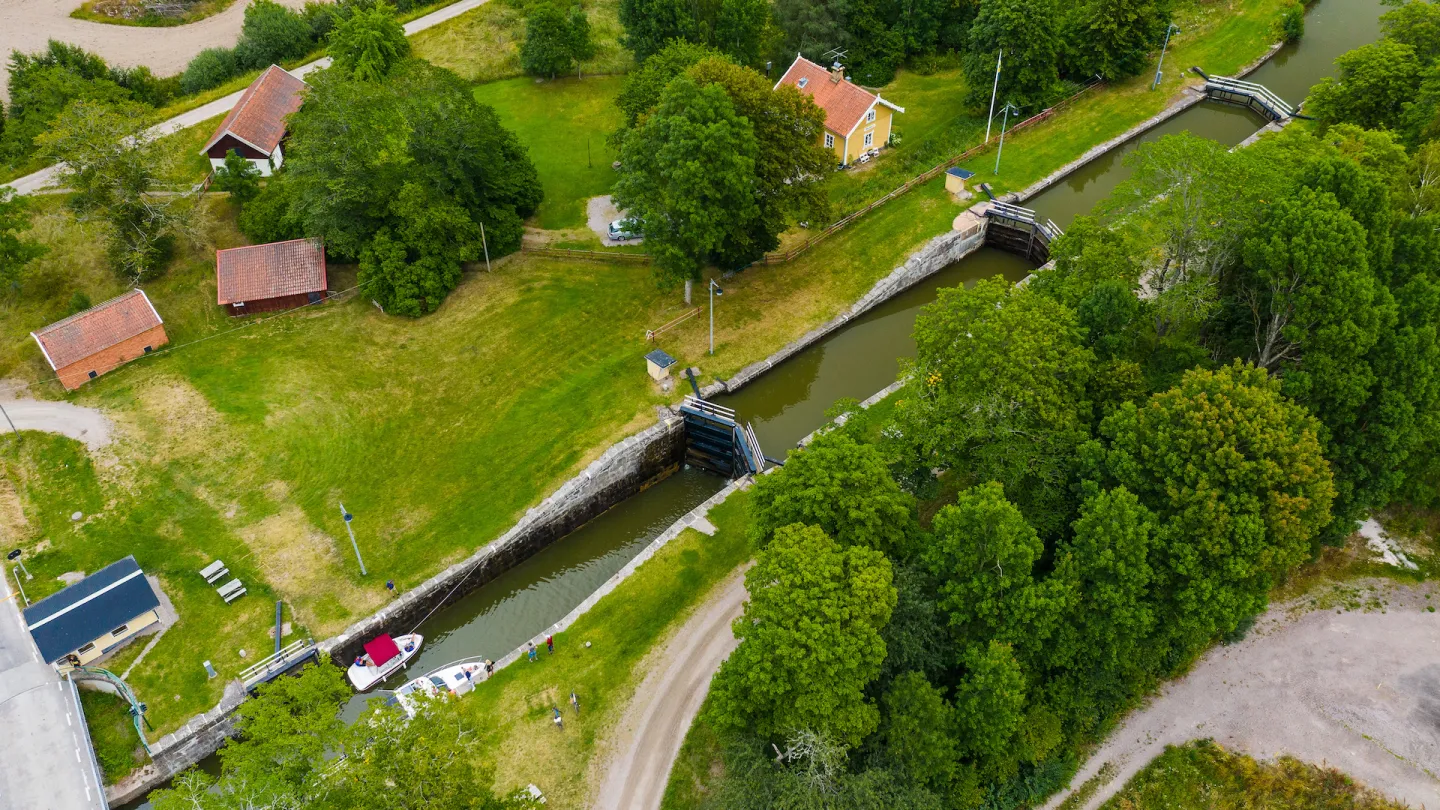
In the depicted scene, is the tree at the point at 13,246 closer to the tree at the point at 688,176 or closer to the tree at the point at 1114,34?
the tree at the point at 688,176

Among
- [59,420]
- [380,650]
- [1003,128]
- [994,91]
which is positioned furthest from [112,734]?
[994,91]

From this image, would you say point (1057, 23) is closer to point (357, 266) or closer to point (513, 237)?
point (513, 237)

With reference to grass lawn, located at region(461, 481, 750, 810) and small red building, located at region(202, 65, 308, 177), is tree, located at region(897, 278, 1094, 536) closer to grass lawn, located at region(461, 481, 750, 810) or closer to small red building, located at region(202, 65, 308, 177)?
grass lawn, located at region(461, 481, 750, 810)

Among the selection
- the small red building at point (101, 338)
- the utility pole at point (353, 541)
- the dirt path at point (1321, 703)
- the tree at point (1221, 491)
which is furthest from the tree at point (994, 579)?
the small red building at point (101, 338)

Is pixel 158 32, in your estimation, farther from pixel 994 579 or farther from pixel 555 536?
pixel 994 579

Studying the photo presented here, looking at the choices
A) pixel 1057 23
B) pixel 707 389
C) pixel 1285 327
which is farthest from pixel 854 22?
pixel 1285 327

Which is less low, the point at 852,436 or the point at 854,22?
the point at 854,22

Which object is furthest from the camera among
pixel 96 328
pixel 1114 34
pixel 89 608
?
pixel 1114 34
